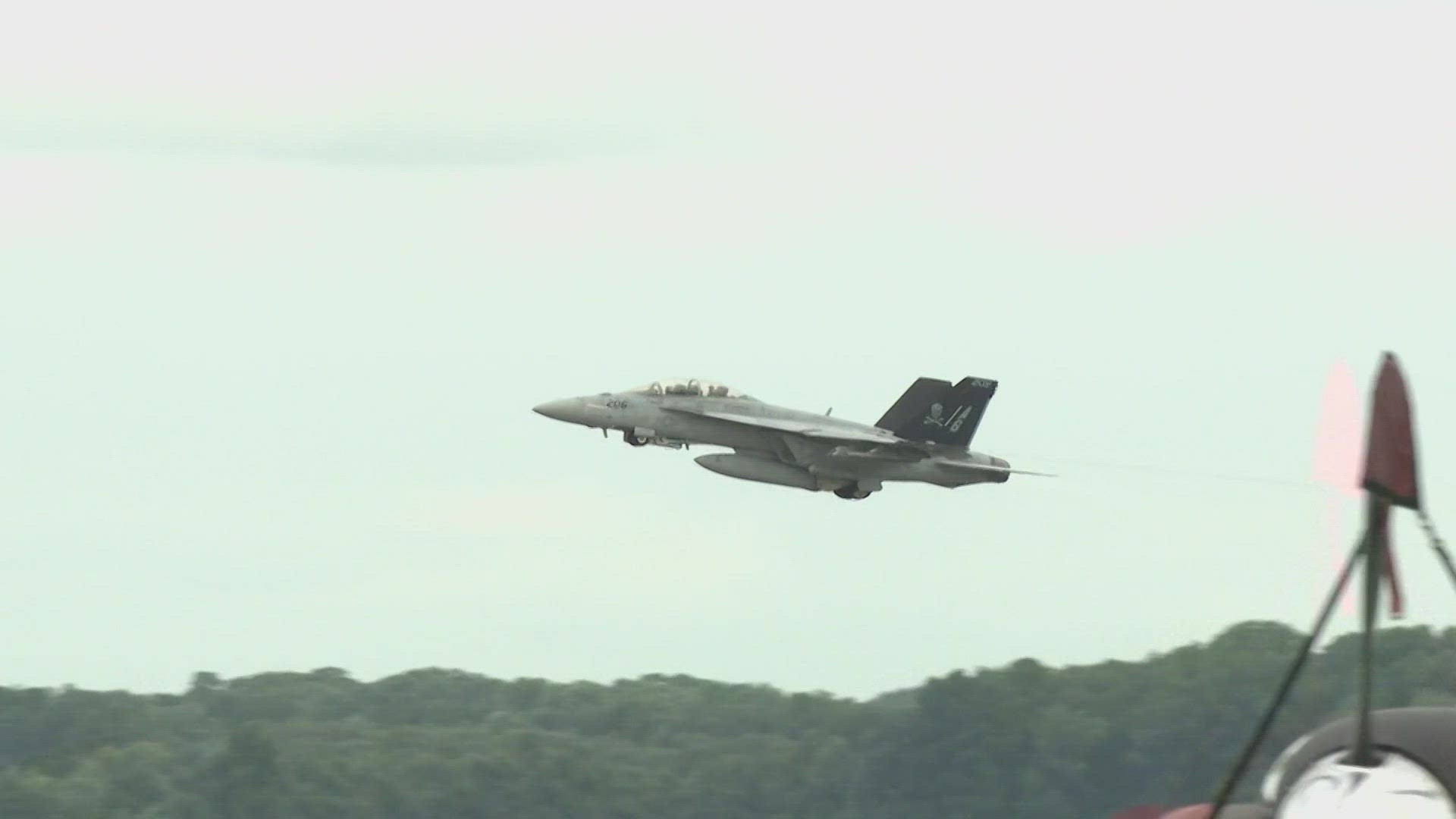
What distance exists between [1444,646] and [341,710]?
72519 mm

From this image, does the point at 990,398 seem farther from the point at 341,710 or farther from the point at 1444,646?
the point at 341,710

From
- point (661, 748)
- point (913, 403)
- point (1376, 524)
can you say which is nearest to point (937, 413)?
point (913, 403)

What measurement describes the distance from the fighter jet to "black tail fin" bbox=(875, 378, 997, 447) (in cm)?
2

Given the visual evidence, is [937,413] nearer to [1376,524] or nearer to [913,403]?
[913,403]

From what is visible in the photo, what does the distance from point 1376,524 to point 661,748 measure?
85721 millimetres

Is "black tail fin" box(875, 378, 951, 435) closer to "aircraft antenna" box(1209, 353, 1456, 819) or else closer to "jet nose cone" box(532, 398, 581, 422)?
"jet nose cone" box(532, 398, 581, 422)

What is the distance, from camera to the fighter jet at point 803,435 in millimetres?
76000

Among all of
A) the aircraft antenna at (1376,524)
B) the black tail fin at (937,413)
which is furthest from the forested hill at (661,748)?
the aircraft antenna at (1376,524)

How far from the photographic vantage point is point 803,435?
77188mm

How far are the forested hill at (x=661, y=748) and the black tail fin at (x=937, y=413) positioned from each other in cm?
878

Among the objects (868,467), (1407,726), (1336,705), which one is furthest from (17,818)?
(1407,726)

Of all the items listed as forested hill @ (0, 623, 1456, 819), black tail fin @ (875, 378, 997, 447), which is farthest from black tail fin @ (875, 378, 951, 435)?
forested hill @ (0, 623, 1456, 819)

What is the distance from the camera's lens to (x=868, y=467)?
77875 mm

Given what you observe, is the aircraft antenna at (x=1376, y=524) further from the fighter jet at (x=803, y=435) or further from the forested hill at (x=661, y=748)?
the fighter jet at (x=803, y=435)
